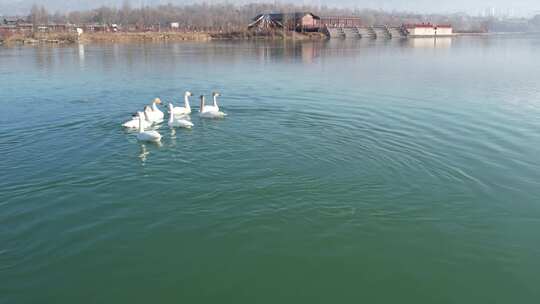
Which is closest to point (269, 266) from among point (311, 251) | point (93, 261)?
point (311, 251)

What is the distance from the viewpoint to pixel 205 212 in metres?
10.3

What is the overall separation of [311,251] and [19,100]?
21.2 meters

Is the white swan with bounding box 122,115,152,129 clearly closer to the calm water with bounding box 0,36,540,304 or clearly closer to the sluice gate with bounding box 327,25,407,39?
the calm water with bounding box 0,36,540,304

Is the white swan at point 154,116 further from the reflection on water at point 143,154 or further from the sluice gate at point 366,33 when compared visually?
the sluice gate at point 366,33

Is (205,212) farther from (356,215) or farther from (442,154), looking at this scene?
(442,154)

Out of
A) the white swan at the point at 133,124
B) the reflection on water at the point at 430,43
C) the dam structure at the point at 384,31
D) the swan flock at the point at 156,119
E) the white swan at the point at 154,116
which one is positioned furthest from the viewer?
the dam structure at the point at 384,31

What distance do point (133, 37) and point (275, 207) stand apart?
9145cm

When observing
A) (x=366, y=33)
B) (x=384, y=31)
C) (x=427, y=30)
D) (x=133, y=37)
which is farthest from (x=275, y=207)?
(x=427, y=30)

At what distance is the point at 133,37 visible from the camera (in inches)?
3671

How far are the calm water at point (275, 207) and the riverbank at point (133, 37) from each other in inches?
2649

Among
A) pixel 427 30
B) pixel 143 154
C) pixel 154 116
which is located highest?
pixel 427 30

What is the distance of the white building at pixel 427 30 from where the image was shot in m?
139

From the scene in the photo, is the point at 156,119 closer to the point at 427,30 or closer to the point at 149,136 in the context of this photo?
the point at 149,136

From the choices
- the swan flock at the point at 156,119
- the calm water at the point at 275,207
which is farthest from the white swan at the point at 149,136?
the calm water at the point at 275,207
